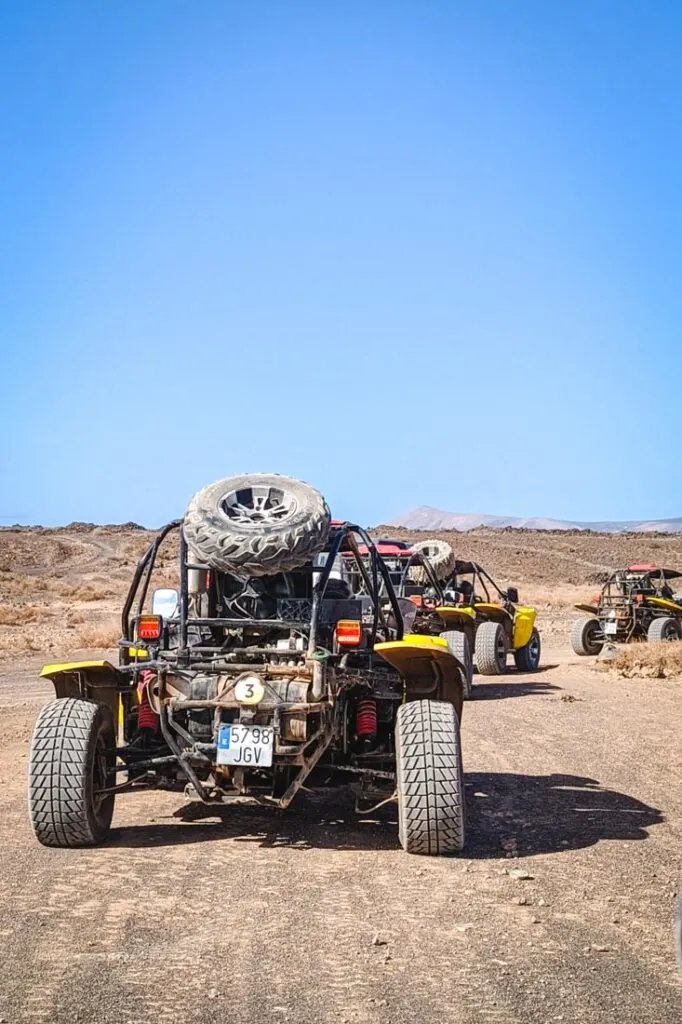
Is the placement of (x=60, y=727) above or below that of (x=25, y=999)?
above

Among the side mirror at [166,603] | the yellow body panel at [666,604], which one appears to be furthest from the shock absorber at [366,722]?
the yellow body panel at [666,604]

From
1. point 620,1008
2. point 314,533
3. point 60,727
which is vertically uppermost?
point 314,533

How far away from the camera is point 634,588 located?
22312 millimetres

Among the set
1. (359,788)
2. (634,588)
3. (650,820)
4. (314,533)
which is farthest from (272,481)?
(634,588)

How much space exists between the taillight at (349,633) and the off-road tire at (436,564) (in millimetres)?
11204

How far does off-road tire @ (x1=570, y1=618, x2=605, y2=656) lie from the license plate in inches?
647

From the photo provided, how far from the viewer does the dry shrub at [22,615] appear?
28.6m

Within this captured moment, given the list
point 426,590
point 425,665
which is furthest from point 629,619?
point 425,665

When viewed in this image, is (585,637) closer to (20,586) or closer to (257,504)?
(257,504)

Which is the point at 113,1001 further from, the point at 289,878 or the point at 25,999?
the point at 289,878

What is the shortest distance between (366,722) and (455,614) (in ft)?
31.5

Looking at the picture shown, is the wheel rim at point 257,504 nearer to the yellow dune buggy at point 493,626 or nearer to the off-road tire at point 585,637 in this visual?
the yellow dune buggy at point 493,626

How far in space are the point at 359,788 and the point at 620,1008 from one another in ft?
9.98

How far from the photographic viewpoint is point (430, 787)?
6.27 m
